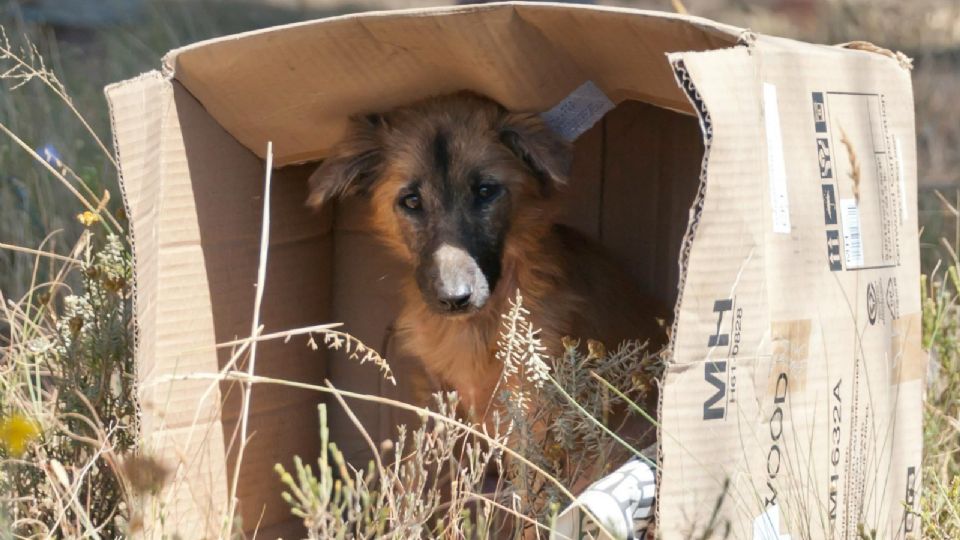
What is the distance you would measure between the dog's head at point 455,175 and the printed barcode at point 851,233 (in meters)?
1.11

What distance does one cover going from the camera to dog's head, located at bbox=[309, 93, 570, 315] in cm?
351

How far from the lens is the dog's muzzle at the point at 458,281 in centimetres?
337

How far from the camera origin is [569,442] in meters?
2.78

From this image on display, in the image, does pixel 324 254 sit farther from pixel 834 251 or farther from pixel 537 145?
pixel 834 251

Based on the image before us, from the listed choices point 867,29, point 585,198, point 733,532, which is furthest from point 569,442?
point 867,29

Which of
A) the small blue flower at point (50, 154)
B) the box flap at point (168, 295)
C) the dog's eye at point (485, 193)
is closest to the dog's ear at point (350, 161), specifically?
the dog's eye at point (485, 193)

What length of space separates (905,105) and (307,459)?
85.7 inches

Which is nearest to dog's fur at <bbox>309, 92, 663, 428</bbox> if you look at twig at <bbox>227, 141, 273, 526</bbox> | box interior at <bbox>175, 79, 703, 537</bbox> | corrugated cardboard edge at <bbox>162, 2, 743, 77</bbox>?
box interior at <bbox>175, 79, 703, 537</bbox>

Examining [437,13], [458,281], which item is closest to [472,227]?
[458,281]

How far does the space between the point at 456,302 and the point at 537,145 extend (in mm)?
544

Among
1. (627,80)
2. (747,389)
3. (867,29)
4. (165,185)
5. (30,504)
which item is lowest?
(30,504)

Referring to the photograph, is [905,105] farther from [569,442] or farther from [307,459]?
[307,459]

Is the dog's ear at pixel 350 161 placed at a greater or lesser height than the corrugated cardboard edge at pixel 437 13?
lesser

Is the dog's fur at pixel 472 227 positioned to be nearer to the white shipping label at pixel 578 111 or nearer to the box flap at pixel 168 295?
the white shipping label at pixel 578 111
